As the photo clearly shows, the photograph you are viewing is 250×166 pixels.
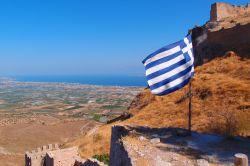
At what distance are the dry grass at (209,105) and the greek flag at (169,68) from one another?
10.9ft

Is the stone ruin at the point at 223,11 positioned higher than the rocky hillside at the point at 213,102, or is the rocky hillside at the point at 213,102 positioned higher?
the stone ruin at the point at 223,11

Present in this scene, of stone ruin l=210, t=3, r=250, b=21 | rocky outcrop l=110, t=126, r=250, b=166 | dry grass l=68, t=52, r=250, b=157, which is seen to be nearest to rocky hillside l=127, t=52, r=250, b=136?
dry grass l=68, t=52, r=250, b=157

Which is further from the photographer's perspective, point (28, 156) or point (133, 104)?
point (133, 104)

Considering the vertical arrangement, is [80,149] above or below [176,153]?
below

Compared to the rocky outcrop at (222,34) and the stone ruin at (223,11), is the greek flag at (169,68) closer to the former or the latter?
the rocky outcrop at (222,34)

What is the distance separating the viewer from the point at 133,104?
84.7 ft

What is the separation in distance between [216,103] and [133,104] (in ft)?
29.7

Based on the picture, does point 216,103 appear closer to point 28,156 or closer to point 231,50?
point 231,50

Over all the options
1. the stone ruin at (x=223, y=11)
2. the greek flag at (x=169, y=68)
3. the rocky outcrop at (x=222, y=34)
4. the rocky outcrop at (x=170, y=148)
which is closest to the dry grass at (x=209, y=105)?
the rocky outcrop at (x=222, y=34)

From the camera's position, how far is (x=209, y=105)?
58.2 feet

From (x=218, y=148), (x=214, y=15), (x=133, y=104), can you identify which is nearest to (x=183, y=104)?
(x=133, y=104)

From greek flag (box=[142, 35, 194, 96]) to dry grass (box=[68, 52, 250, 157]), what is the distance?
333cm

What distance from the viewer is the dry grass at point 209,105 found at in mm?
14227

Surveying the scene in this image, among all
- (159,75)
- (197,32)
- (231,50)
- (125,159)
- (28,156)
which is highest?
(197,32)
